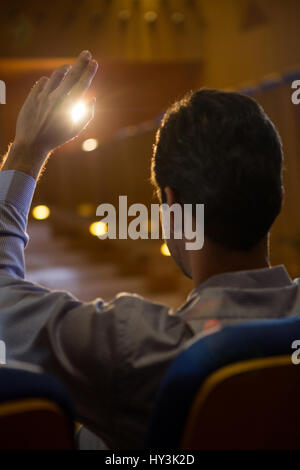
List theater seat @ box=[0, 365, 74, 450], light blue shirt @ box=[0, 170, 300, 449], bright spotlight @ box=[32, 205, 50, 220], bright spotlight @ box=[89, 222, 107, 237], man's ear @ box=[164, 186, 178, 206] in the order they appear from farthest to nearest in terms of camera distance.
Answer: bright spotlight @ box=[32, 205, 50, 220]
bright spotlight @ box=[89, 222, 107, 237]
man's ear @ box=[164, 186, 178, 206]
light blue shirt @ box=[0, 170, 300, 449]
theater seat @ box=[0, 365, 74, 450]

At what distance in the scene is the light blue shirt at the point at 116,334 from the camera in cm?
74

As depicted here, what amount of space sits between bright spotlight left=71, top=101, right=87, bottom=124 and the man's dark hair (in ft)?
0.54

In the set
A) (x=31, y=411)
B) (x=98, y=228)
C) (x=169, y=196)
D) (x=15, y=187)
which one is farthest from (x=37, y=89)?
(x=98, y=228)

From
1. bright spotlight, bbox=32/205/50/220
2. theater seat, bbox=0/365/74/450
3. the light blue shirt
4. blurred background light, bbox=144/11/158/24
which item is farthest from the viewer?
blurred background light, bbox=144/11/158/24

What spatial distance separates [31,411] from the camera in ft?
1.84

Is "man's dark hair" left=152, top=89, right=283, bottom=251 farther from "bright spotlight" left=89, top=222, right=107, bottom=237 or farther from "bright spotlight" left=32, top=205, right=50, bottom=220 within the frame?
"bright spotlight" left=32, top=205, right=50, bottom=220

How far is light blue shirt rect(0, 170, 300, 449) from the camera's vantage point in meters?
0.74

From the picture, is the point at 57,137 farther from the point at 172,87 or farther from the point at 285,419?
the point at 172,87

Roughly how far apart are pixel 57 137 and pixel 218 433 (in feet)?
1.66

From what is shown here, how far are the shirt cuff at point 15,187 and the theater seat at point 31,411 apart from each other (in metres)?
0.36

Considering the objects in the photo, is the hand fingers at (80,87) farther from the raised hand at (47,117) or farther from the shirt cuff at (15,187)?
the shirt cuff at (15,187)

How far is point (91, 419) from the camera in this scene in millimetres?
788

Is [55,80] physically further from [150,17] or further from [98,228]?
[150,17]

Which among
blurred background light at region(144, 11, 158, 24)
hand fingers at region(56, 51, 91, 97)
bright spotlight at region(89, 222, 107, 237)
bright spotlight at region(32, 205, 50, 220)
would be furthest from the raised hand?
blurred background light at region(144, 11, 158, 24)
